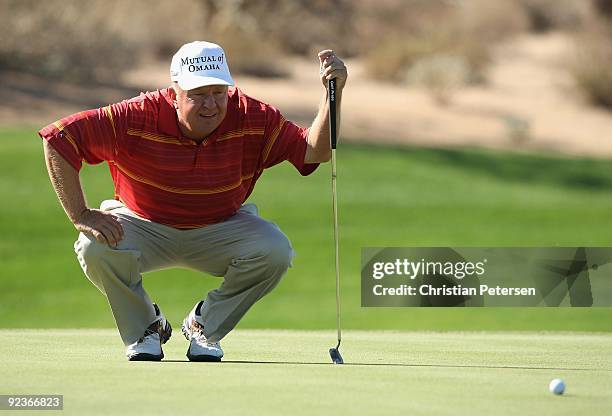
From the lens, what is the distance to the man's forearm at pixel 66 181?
6320 millimetres

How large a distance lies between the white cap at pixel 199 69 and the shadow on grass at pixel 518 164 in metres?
19.3

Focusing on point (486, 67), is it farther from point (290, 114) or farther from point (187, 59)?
point (187, 59)

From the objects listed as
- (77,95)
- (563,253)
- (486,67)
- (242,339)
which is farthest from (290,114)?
(242,339)

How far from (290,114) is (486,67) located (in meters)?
9.91

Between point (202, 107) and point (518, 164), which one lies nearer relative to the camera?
point (202, 107)

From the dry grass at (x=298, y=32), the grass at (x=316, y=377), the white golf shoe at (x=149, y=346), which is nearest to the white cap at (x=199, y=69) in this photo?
the white golf shoe at (x=149, y=346)

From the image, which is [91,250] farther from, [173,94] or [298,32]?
[298,32]

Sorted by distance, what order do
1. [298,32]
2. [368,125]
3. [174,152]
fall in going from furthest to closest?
[298,32] → [368,125] → [174,152]

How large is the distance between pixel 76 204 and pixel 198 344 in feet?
2.91

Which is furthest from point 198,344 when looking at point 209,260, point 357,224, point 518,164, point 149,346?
point 518,164

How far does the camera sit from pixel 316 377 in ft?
17.8

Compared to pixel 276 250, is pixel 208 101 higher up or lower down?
higher up

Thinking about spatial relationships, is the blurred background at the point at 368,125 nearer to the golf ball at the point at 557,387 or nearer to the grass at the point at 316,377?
the grass at the point at 316,377

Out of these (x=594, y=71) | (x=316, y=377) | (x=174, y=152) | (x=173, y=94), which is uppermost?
(x=594, y=71)
